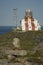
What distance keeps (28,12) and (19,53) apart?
34232 mm

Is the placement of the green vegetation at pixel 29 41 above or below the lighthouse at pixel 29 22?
below

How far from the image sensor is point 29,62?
31.2 meters

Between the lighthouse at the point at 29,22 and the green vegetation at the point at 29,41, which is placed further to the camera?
the lighthouse at the point at 29,22

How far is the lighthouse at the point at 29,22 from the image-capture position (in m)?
68.2

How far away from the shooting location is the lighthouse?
68.2 metres

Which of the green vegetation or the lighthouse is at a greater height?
the lighthouse

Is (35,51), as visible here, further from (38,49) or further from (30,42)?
(30,42)

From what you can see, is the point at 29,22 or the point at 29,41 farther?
the point at 29,22

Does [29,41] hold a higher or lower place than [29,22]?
lower

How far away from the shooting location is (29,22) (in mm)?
68750

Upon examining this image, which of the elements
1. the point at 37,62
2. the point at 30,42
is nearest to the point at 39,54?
the point at 37,62

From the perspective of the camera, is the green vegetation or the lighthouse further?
the lighthouse

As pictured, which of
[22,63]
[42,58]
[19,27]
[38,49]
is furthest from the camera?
[19,27]

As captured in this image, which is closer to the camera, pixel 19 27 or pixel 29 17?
pixel 29 17
